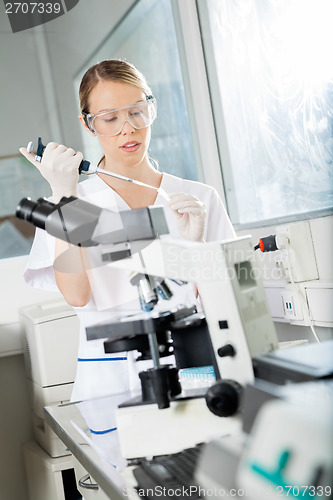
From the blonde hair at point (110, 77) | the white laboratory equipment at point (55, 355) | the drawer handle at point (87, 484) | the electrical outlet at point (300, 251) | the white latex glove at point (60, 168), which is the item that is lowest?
the drawer handle at point (87, 484)

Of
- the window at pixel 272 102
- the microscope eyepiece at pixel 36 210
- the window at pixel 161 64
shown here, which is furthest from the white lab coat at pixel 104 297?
the window at pixel 161 64

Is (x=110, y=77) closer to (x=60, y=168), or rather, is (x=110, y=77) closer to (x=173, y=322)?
(x=60, y=168)

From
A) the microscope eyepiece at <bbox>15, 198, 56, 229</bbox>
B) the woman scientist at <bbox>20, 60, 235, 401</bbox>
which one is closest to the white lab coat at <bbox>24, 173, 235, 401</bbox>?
the woman scientist at <bbox>20, 60, 235, 401</bbox>

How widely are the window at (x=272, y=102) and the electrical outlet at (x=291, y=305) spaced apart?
0.27 m

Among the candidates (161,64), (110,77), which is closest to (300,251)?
(110,77)

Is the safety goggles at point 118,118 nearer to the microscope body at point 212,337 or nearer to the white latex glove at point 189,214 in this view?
the white latex glove at point 189,214

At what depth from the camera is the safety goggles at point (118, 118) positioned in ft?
5.73

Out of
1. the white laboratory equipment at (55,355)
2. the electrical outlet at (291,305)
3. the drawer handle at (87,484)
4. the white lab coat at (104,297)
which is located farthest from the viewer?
the white laboratory equipment at (55,355)

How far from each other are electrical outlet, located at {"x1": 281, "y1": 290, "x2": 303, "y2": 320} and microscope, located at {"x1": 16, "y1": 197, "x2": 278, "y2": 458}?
0.84 metres

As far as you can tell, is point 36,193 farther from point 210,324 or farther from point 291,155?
point 210,324

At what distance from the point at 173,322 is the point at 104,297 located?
0.68m

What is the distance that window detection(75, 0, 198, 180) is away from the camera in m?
2.98

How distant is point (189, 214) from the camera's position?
5.24 feet

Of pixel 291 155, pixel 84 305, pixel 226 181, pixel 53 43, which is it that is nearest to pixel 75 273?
pixel 84 305
